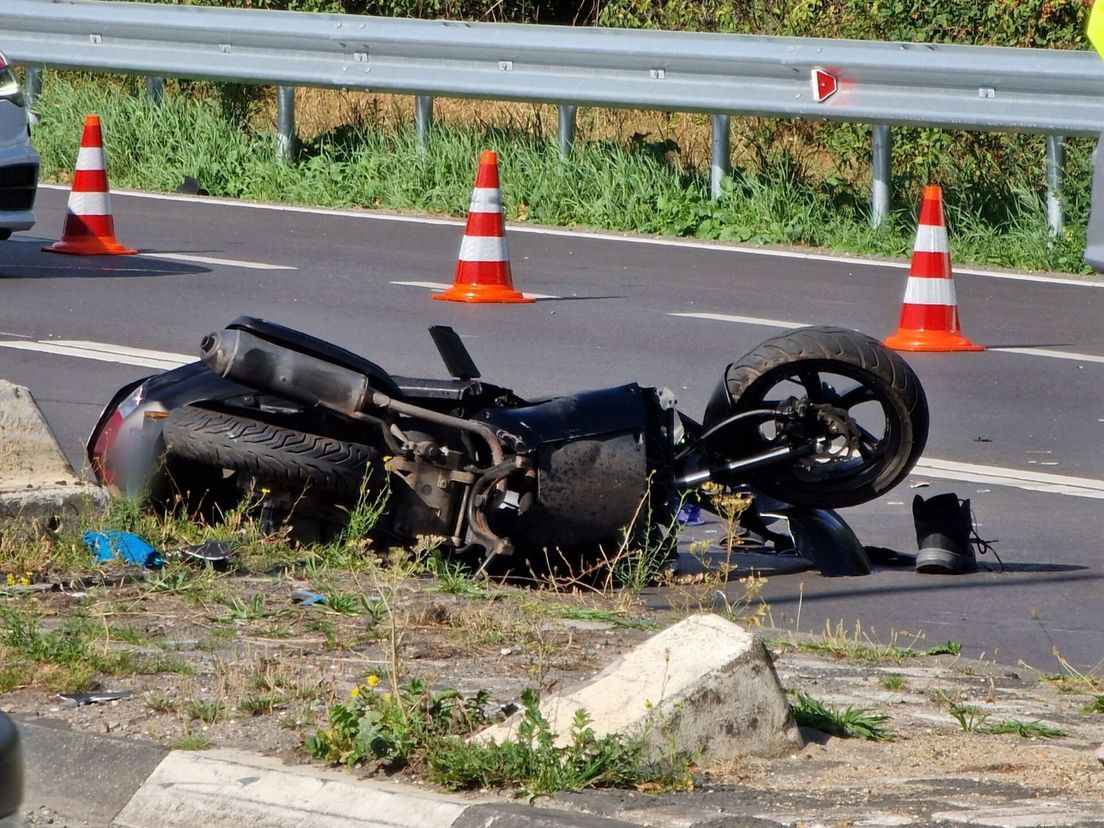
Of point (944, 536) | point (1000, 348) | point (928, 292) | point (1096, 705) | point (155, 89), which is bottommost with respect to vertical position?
point (1096, 705)

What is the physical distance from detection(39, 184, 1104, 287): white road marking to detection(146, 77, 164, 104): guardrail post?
1772 mm

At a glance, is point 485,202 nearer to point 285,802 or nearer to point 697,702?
point 697,702

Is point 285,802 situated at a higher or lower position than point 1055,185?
lower

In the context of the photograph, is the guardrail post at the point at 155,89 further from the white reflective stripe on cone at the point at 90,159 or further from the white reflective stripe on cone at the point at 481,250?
the white reflective stripe on cone at the point at 481,250

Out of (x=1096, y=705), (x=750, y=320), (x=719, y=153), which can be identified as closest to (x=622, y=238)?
(x=719, y=153)

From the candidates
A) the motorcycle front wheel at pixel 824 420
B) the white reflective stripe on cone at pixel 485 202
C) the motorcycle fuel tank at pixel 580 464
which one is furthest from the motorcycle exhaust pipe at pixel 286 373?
the white reflective stripe on cone at pixel 485 202

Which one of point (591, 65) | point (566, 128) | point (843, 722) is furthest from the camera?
point (566, 128)

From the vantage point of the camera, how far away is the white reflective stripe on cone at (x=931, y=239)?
10852 mm

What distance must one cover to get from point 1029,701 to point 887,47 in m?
9.75

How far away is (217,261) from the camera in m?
12.9

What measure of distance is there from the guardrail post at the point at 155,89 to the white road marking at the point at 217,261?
5.16 m

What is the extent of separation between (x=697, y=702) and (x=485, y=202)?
7.84 meters

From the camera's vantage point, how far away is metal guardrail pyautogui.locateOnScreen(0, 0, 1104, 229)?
13.8 metres

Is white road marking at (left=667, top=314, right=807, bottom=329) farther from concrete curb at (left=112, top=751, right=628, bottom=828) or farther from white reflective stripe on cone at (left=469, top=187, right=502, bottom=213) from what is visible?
concrete curb at (left=112, top=751, right=628, bottom=828)
